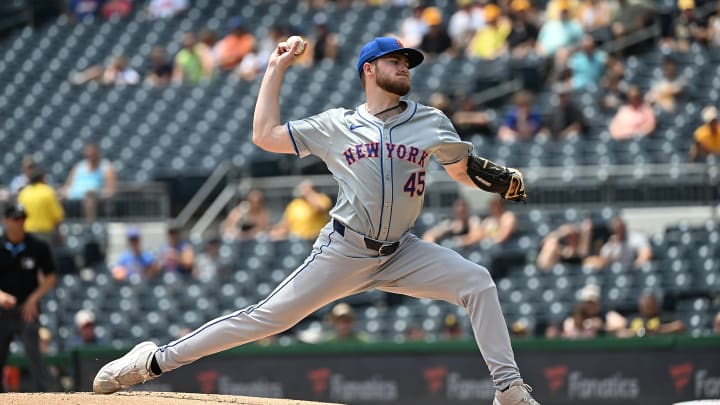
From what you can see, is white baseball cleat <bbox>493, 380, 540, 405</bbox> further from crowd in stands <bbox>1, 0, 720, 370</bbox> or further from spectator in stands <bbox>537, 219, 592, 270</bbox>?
spectator in stands <bbox>537, 219, 592, 270</bbox>

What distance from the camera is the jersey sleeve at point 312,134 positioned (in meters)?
6.19

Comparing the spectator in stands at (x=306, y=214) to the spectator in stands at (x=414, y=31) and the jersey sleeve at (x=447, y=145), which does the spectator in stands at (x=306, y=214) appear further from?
the jersey sleeve at (x=447, y=145)

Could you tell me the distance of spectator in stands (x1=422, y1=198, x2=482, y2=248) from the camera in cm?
1266

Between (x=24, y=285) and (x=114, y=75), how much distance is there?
8157 millimetres

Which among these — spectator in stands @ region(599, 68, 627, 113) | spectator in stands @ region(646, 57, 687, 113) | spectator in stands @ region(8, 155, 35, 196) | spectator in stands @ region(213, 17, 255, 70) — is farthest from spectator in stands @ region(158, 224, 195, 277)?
spectator in stands @ region(646, 57, 687, 113)

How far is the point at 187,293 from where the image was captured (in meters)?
13.4

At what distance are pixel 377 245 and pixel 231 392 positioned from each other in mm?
5047

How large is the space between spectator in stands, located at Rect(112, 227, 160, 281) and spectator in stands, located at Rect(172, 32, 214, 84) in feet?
11.5

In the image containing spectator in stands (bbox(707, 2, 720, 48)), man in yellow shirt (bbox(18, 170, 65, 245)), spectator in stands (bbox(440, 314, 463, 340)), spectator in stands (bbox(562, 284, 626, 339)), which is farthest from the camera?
spectator in stands (bbox(707, 2, 720, 48))

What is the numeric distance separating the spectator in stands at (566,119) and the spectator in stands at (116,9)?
7.94 meters

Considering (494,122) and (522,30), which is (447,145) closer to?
(494,122)

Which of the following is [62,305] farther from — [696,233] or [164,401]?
[164,401]

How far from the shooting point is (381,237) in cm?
617

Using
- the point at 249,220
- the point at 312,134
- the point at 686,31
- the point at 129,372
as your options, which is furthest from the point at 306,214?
the point at 312,134
